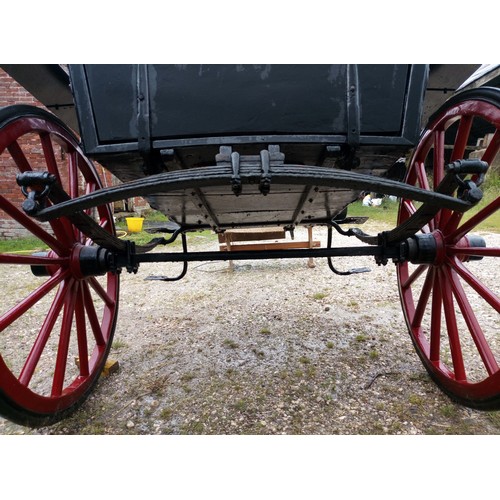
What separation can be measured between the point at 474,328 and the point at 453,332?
113 millimetres

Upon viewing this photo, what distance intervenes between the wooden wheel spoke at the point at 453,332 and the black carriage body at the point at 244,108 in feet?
2.59

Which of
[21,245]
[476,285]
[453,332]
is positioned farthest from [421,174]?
[21,245]

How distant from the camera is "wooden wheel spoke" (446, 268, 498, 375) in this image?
1.26 metres

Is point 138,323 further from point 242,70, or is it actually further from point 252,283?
point 242,70

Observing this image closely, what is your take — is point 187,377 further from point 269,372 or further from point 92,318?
point 92,318

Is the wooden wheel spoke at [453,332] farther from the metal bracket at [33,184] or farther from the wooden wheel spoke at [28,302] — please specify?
the wooden wheel spoke at [28,302]

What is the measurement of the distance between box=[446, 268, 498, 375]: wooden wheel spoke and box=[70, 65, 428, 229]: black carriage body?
2.43 ft

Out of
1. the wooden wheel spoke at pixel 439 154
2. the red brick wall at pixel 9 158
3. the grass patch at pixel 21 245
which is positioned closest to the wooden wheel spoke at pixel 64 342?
the wooden wheel spoke at pixel 439 154

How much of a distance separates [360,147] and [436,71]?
503 millimetres

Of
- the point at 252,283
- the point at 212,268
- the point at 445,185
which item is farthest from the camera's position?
the point at 212,268

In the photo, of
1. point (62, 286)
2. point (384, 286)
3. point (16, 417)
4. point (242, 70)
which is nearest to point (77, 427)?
point (16, 417)

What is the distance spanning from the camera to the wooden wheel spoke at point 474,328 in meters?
1.26

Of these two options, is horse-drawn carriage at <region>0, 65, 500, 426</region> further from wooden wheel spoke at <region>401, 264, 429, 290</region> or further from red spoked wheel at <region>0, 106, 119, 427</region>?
wooden wheel spoke at <region>401, 264, 429, 290</region>

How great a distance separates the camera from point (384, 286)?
11.3ft
